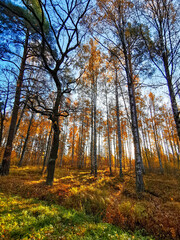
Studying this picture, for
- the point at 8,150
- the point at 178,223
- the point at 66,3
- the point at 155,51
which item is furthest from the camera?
the point at 8,150

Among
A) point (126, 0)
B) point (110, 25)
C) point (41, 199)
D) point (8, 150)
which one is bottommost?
point (41, 199)

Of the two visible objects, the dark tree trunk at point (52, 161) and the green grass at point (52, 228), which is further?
the dark tree trunk at point (52, 161)

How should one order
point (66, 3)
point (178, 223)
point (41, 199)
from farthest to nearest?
point (66, 3) < point (41, 199) < point (178, 223)

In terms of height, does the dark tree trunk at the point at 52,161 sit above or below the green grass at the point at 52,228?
above

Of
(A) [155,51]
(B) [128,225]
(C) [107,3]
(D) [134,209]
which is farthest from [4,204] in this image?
(C) [107,3]

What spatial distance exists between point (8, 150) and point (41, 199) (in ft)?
17.9

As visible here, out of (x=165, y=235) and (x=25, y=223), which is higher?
(x=25, y=223)

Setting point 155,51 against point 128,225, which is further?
point 155,51

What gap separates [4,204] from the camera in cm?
360

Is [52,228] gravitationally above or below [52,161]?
below

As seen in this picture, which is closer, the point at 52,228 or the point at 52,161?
the point at 52,228

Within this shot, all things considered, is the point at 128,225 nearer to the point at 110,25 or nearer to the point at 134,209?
the point at 134,209

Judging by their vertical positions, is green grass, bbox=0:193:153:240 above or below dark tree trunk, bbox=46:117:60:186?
below

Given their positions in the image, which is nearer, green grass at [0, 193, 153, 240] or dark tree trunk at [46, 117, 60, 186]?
green grass at [0, 193, 153, 240]
